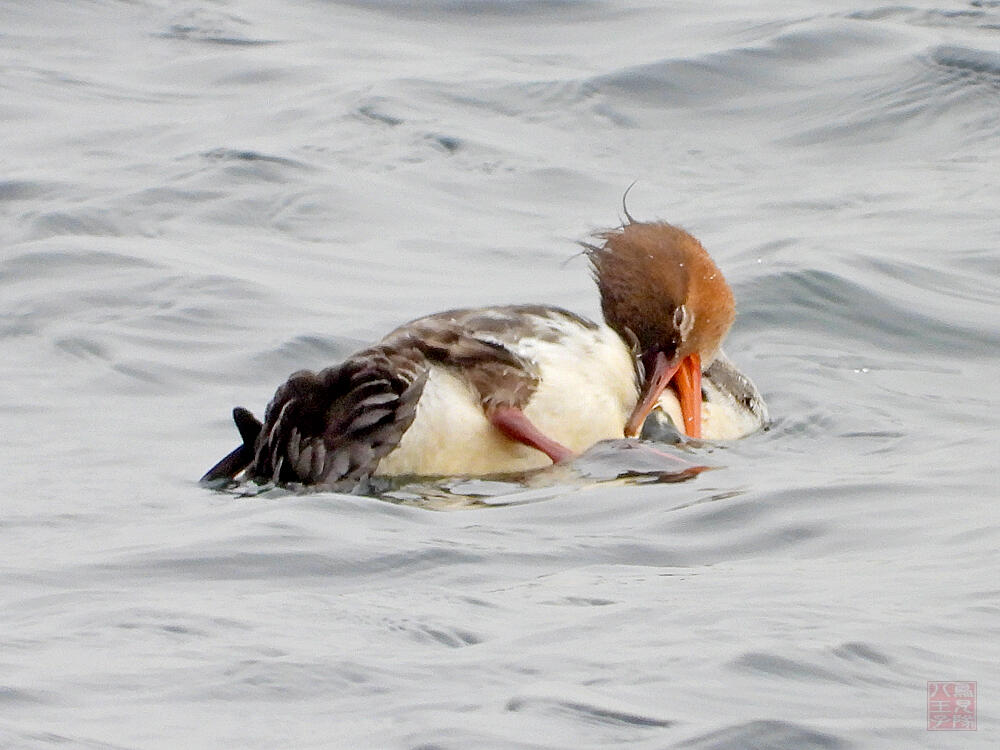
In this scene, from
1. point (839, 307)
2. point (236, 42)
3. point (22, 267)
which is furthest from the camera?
point (236, 42)

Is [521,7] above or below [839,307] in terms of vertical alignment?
above

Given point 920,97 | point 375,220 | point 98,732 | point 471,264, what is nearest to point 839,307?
point 471,264

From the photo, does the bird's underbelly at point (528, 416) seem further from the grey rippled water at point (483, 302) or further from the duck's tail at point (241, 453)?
the duck's tail at point (241, 453)

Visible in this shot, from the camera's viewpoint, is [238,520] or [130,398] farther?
[130,398]

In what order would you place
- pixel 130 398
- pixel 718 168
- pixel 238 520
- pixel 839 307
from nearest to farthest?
pixel 238 520 < pixel 130 398 < pixel 839 307 < pixel 718 168

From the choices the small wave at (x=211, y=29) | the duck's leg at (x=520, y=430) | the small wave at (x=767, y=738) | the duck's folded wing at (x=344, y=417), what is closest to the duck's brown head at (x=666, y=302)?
the duck's leg at (x=520, y=430)

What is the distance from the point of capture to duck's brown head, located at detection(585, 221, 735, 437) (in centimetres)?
749

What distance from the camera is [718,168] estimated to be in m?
12.6

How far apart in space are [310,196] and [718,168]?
2643 millimetres

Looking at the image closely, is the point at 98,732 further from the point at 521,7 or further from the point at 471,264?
the point at 521,7

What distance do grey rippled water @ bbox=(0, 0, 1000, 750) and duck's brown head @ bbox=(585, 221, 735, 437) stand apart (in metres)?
0.36

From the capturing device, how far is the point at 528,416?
22.3 feet

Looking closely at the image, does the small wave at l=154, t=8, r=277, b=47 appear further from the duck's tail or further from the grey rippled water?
the duck's tail

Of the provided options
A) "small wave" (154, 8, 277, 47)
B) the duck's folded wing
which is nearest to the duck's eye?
the duck's folded wing
